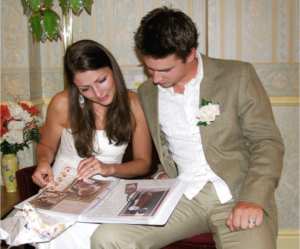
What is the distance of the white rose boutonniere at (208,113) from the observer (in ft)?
5.69

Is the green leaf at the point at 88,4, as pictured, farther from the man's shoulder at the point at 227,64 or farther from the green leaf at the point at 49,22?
the man's shoulder at the point at 227,64

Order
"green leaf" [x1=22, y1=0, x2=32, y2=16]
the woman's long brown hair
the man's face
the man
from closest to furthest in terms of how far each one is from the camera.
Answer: the man → the man's face → the woman's long brown hair → "green leaf" [x1=22, y1=0, x2=32, y2=16]

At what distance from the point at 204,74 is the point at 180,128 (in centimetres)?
25

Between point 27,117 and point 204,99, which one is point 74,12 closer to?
point 27,117

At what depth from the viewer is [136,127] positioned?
2.15 meters

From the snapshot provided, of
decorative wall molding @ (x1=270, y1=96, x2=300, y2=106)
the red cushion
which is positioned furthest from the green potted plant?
the red cushion

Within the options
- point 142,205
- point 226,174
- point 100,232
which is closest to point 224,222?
point 226,174

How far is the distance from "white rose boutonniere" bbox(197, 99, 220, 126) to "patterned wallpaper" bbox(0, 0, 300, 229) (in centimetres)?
111

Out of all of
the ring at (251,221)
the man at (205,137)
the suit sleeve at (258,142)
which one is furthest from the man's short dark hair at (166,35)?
the ring at (251,221)

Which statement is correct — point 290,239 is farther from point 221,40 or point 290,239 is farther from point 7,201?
point 7,201

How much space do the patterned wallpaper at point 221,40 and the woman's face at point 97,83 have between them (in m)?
0.91

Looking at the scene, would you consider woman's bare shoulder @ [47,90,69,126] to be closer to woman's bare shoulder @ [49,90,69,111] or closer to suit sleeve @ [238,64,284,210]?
woman's bare shoulder @ [49,90,69,111]

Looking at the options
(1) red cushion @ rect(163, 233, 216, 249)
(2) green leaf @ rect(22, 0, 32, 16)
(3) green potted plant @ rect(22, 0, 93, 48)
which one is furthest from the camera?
(2) green leaf @ rect(22, 0, 32, 16)

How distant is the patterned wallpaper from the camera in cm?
273
